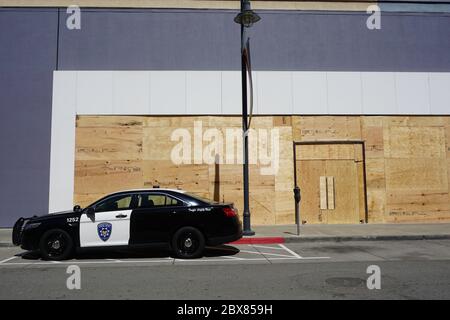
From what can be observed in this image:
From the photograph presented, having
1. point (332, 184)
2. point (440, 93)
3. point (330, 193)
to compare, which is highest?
point (440, 93)

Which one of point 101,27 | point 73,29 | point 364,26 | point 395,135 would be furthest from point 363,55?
point 73,29

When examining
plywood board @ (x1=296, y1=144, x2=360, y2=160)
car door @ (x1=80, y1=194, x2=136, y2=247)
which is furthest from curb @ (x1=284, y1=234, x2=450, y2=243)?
car door @ (x1=80, y1=194, x2=136, y2=247)

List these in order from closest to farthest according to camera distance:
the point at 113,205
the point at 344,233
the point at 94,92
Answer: the point at 113,205
the point at 344,233
the point at 94,92

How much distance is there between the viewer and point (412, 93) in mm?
15969

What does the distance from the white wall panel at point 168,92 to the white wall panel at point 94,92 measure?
1644 mm

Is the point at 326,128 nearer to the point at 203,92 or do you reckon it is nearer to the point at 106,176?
Answer: the point at 203,92

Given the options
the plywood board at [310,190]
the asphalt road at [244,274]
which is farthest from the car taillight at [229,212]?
the plywood board at [310,190]

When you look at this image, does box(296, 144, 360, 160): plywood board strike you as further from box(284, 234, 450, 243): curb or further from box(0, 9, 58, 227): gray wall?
box(0, 9, 58, 227): gray wall

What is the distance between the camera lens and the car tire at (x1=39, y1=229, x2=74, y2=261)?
8.72 metres

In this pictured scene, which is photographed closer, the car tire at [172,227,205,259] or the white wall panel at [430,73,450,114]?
the car tire at [172,227,205,259]

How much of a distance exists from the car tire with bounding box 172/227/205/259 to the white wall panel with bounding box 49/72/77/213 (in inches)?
302

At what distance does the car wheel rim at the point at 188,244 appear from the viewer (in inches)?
344

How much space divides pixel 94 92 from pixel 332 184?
9779mm

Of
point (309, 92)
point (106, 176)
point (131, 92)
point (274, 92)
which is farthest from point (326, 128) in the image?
point (106, 176)
